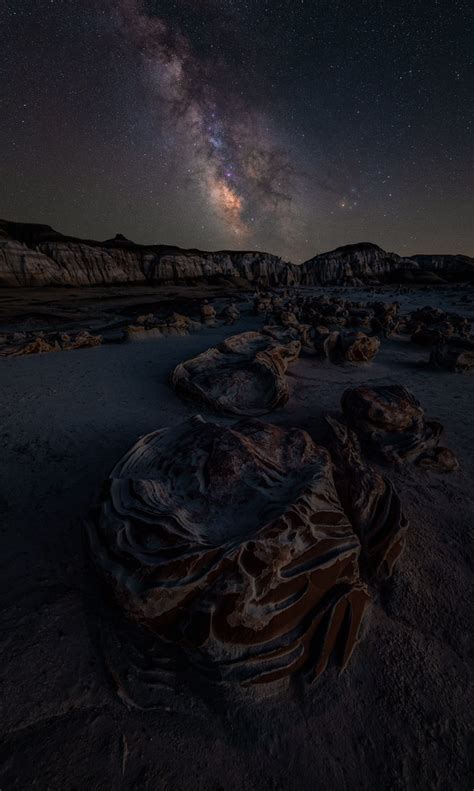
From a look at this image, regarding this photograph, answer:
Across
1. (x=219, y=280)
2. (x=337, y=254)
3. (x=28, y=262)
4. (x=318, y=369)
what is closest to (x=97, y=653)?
(x=318, y=369)

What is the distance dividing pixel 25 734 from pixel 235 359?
161 inches

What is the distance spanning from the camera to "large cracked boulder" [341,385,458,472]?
2508mm

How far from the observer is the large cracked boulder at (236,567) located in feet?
4.02

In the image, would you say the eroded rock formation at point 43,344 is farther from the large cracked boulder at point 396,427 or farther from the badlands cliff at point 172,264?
the badlands cliff at point 172,264

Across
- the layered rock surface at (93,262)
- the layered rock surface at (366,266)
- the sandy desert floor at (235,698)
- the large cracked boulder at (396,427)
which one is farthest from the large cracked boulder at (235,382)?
the layered rock surface at (366,266)

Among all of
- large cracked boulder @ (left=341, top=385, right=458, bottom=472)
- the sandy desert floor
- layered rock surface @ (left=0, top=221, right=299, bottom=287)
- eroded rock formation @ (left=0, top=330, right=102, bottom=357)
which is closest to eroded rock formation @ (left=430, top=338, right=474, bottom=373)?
large cracked boulder @ (left=341, top=385, right=458, bottom=472)

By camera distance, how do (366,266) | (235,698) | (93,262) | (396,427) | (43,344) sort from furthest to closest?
(366,266)
(93,262)
(43,344)
(396,427)
(235,698)

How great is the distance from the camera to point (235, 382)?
382 centimetres

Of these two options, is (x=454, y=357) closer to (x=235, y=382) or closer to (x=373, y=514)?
(x=235, y=382)

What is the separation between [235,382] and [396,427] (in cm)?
190

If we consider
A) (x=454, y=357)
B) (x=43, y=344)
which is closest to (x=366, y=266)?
(x=454, y=357)

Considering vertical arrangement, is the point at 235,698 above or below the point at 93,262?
below

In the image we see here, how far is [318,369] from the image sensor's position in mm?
5051

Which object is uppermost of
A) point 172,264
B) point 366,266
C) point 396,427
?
point 366,266
